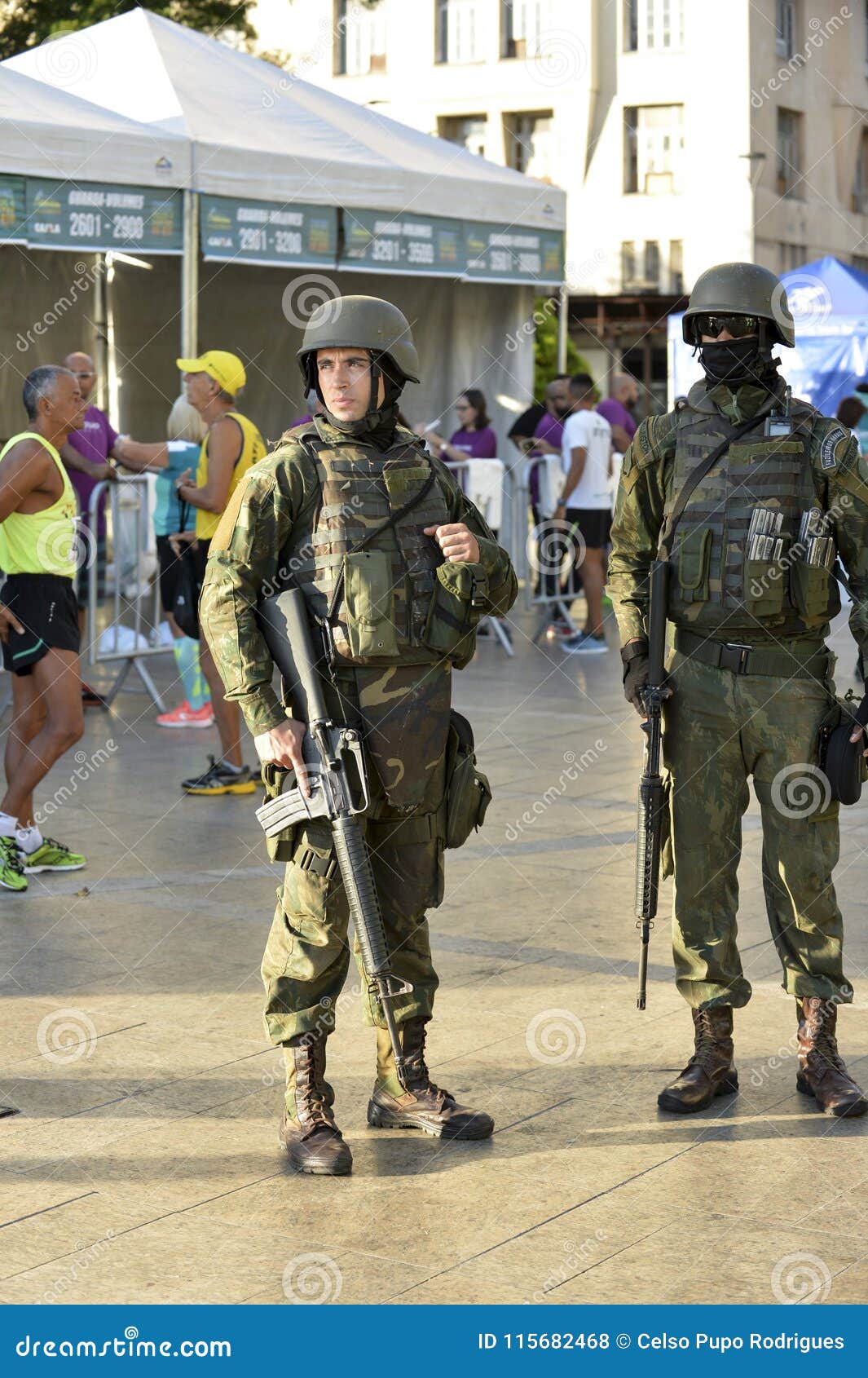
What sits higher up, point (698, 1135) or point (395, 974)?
point (395, 974)

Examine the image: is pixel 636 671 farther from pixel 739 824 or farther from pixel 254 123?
pixel 254 123

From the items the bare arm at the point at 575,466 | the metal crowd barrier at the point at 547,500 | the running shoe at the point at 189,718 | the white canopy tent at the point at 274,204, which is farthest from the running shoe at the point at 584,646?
the running shoe at the point at 189,718

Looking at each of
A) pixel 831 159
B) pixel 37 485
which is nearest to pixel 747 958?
pixel 37 485

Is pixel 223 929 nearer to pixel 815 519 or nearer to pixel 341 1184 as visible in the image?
pixel 341 1184

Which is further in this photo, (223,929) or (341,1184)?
(223,929)

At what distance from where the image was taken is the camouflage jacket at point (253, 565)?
4074 mm

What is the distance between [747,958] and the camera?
5.73m

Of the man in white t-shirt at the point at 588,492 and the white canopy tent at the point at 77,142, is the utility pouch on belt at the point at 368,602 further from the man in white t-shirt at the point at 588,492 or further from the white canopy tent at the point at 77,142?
the man in white t-shirt at the point at 588,492

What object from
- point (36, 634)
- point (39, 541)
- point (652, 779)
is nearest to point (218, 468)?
point (39, 541)

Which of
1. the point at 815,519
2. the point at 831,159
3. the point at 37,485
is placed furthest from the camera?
the point at 831,159

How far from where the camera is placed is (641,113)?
3881cm

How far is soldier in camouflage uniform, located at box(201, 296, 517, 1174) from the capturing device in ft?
13.4

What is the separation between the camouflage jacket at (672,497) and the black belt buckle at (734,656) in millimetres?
40

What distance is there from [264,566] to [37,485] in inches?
122
